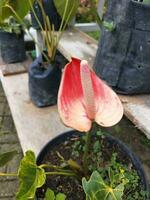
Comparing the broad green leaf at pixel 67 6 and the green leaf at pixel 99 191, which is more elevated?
the broad green leaf at pixel 67 6

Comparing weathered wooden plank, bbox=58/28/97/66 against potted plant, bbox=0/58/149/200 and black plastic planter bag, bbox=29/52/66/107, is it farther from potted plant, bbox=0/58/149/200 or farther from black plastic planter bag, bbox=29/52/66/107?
potted plant, bbox=0/58/149/200

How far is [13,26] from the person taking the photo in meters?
1.88

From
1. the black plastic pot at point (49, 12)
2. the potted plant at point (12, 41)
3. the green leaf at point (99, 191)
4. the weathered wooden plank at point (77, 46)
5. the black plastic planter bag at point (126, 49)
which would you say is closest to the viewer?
the green leaf at point (99, 191)

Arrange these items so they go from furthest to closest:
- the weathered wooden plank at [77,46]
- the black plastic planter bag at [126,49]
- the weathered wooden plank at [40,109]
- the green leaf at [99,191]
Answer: the weathered wooden plank at [77,46], the weathered wooden plank at [40,109], the black plastic planter bag at [126,49], the green leaf at [99,191]

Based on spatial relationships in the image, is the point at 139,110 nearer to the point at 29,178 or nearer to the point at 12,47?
the point at 29,178

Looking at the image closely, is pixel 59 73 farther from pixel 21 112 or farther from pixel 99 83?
pixel 99 83

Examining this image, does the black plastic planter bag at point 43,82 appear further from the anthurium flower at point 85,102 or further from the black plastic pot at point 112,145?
the anthurium flower at point 85,102

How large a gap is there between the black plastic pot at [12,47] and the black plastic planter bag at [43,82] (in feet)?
1.66

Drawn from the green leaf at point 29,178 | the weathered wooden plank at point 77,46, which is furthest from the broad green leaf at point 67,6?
the green leaf at point 29,178

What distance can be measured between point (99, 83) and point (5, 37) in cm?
131

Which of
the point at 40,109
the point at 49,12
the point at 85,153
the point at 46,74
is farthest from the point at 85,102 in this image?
the point at 49,12

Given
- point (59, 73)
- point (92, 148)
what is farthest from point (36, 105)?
point (92, 148)

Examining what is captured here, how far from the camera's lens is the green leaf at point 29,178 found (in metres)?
0.75

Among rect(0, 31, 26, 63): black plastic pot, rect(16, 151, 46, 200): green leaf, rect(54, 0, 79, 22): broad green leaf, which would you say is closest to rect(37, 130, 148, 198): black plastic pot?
rect(16, 151, 46, 200): green leaf
